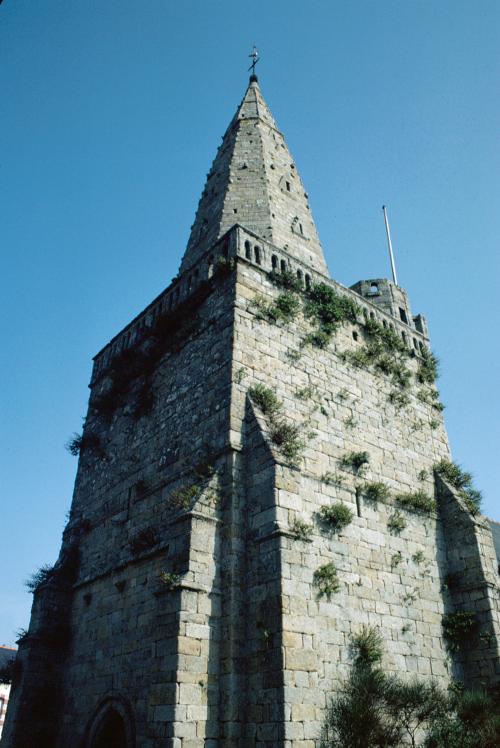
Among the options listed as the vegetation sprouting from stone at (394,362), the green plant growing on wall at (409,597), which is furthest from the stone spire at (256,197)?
the green plant growing on wall at (409,597)

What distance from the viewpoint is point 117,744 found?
9.90 meters

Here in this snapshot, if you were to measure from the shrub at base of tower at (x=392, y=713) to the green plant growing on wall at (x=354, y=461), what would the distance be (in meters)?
3.01

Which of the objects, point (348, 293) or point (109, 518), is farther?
point (348, 293)

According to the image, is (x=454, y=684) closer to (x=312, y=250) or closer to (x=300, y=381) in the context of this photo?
(x=300, y=381)

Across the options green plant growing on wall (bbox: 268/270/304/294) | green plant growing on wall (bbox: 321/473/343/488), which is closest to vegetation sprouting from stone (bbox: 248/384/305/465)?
green plant growing on wall (bbox: 321/473/343/488)

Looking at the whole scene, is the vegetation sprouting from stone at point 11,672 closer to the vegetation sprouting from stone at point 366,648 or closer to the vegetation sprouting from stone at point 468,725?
the vegetation sprouting from stone at point 366,648

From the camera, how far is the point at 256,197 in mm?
15953

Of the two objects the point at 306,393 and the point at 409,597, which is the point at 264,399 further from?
the point at 409,597

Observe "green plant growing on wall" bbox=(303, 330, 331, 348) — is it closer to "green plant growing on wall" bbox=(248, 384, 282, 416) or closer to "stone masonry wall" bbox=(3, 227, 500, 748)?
"stone masonry wall" bbox=(3, 227, 500, 748)

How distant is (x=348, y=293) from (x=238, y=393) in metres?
5.49

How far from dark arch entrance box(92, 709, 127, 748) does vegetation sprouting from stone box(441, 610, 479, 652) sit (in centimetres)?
623

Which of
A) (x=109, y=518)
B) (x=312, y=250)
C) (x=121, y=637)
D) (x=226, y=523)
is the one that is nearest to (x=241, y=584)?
(x=226, y=523)

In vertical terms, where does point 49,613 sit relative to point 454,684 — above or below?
above

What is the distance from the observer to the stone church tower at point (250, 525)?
26.8 ft
